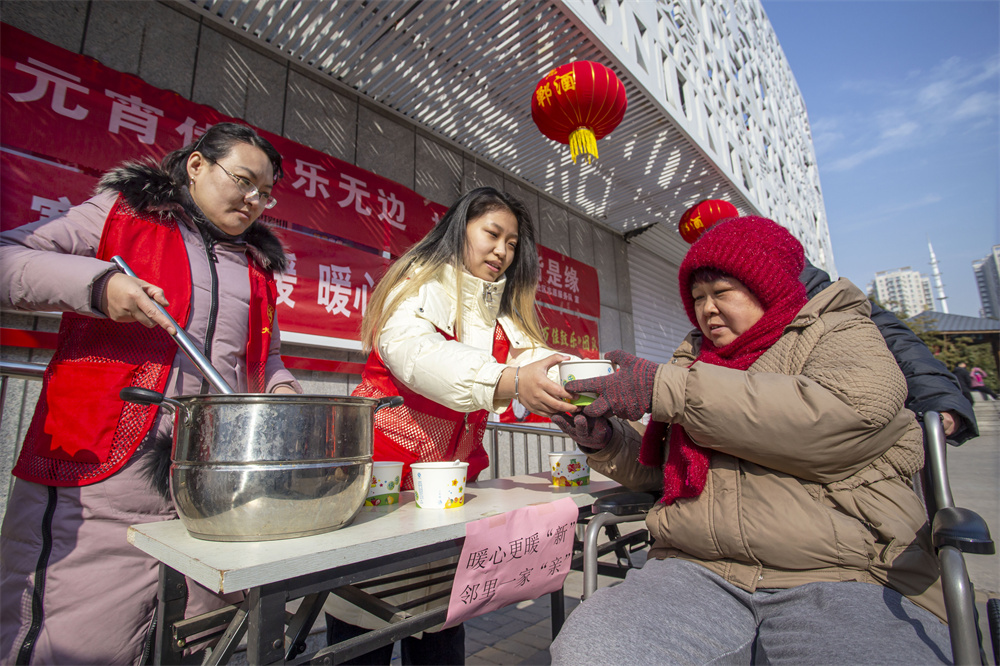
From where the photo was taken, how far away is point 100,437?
1.30 m

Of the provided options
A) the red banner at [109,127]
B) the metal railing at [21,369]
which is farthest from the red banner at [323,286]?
the metal railing at [21,369]

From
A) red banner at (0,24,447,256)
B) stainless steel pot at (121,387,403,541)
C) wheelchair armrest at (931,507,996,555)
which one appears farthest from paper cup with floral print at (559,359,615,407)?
red banner at (0,24,447,256)

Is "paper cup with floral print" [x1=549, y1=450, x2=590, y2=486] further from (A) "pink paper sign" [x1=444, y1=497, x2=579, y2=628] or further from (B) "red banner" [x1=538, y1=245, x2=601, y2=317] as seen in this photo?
(B) "red banner" [x1=538, y1=245, x2=601, y2=317]

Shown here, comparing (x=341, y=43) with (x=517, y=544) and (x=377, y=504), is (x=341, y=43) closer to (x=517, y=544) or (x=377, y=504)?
(x=377, y=504)

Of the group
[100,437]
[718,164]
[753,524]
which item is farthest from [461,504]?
[718,164]

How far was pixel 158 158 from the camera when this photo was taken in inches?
112

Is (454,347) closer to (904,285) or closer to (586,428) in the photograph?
(586,428)

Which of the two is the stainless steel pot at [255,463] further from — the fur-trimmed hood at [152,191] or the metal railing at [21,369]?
the metal railing at [21,369]

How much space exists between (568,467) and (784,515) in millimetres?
734

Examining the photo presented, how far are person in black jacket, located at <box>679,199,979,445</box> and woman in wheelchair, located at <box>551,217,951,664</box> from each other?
343mm

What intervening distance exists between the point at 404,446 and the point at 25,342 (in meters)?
2.16

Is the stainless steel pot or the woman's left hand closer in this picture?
the stainless steel pot

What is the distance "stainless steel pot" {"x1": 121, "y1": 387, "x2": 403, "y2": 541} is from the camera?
2.98ft

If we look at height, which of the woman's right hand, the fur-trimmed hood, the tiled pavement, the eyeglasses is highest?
the eyeglasses
